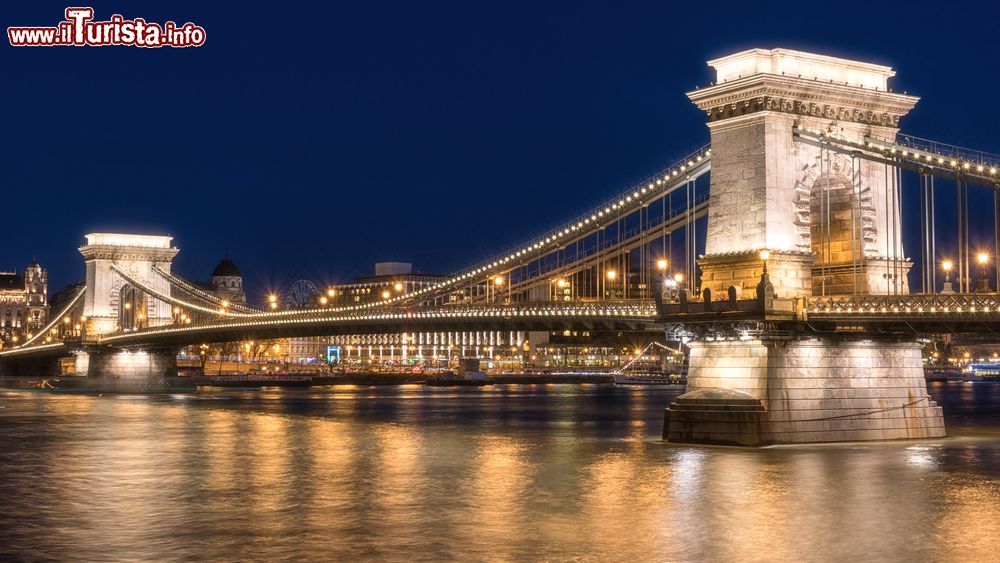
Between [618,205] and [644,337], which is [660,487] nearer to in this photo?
[618,205]

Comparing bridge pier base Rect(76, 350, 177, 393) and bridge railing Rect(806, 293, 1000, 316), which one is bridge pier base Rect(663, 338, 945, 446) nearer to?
bridge railing Rect(806, 293, 1000, 316)

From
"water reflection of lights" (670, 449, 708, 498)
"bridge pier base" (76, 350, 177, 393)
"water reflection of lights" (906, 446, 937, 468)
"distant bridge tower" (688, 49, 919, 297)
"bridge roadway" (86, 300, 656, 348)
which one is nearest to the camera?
"water reflection of lights" (670, 449, 708, 498)

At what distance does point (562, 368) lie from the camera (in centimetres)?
17825

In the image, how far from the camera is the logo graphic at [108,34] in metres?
54.9

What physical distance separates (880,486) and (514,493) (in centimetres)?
895

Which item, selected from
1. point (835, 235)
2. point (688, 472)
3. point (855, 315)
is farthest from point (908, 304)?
point (688, 472)

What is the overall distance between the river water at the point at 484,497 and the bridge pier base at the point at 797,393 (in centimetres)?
92

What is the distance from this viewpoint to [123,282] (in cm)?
12925

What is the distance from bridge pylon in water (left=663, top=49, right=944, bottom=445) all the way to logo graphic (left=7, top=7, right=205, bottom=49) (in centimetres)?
2201

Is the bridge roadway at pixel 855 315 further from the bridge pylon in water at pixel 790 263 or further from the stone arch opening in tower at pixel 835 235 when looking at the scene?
the stone arch opening in tower at pixel 835 235

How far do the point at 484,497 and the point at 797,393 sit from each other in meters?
12.9

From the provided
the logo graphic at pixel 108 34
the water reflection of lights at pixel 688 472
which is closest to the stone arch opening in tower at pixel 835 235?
the water reflection of lights at pixel 688 472

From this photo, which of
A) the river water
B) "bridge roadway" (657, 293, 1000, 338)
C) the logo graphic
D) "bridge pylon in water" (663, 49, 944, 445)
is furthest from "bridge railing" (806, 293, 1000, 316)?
the logo graphic

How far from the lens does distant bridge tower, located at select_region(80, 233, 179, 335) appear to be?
417 ft
